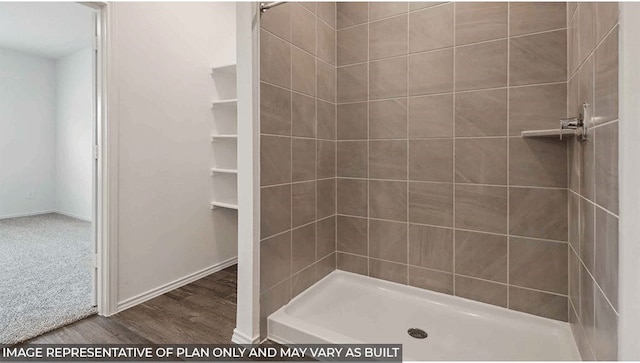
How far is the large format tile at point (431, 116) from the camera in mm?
1896

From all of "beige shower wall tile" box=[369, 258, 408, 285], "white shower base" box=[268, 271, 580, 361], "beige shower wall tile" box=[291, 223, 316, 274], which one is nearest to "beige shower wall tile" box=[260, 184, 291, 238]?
"beige shower wall tile" box=[291, 223, 316, 274]

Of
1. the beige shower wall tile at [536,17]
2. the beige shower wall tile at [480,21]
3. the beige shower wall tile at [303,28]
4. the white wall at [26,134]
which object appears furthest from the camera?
the white wall at [26,134]

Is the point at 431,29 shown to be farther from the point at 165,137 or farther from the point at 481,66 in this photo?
the point at 165,137

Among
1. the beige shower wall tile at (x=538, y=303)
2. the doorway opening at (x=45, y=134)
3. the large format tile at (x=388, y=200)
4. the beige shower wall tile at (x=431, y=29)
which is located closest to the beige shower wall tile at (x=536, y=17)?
the beige shower wall tile at (x=431, y=29)

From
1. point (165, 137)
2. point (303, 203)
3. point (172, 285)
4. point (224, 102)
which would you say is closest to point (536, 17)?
point (303, 203)

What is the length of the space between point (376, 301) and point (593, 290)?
1.18 m

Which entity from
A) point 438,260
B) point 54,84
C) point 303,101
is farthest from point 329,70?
point 54,84

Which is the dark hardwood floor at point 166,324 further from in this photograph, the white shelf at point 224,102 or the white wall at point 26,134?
the white wall at point 26,134

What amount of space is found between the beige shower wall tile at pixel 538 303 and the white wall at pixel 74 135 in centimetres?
541

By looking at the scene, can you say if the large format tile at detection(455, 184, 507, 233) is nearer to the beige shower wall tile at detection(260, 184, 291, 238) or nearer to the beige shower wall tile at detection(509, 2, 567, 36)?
the beige shower wall tile at detection(509, 2, 567, 36)

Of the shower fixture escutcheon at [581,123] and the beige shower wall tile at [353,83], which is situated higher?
the beige shower wall tile at [353,83]

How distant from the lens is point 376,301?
2025 mm

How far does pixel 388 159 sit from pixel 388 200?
0.28m

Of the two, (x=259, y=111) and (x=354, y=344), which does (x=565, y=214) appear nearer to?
(x=354, y=344)
